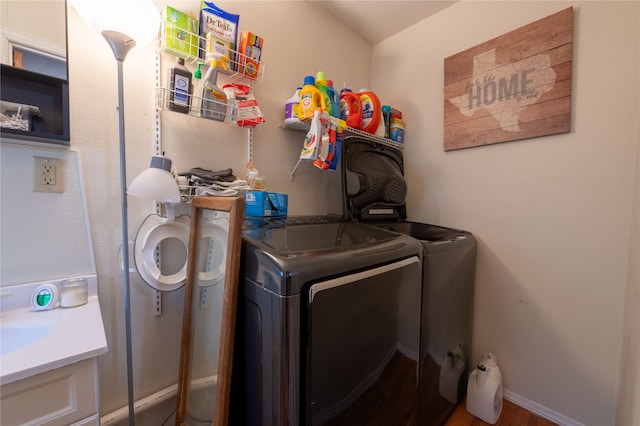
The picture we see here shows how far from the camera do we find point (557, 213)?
1.53m

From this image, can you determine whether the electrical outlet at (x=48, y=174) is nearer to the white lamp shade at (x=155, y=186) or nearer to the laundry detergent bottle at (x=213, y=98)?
the white lamp shade at (x=155, y=186)

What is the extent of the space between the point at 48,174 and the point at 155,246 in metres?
0.45

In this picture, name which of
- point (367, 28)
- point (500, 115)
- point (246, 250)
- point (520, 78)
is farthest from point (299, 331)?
point (367, 28)

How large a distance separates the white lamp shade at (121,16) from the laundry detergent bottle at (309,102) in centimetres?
75

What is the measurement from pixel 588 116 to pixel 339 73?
1.59m

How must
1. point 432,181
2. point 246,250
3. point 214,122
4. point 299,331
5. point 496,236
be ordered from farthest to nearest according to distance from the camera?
1. point 432,181
2. point 496,236
3. point 214,122
4. point 246,250
5. point 299,331

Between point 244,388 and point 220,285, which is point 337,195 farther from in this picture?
point 244,388

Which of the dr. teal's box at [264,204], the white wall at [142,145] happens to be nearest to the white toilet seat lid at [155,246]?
the white wall at [142,145]

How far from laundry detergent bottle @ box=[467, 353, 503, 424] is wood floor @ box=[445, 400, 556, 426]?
0.09ft

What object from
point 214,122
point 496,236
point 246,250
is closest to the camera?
point 246,250

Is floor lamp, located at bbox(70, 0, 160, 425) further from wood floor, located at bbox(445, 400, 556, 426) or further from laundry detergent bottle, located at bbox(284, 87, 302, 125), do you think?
wood floor, located at bbox(445, 400, 556, 426)

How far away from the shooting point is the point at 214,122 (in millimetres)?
1408

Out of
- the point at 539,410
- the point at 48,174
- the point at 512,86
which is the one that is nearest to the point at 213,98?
the point at 48,174

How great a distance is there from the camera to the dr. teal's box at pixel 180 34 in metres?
1.14
